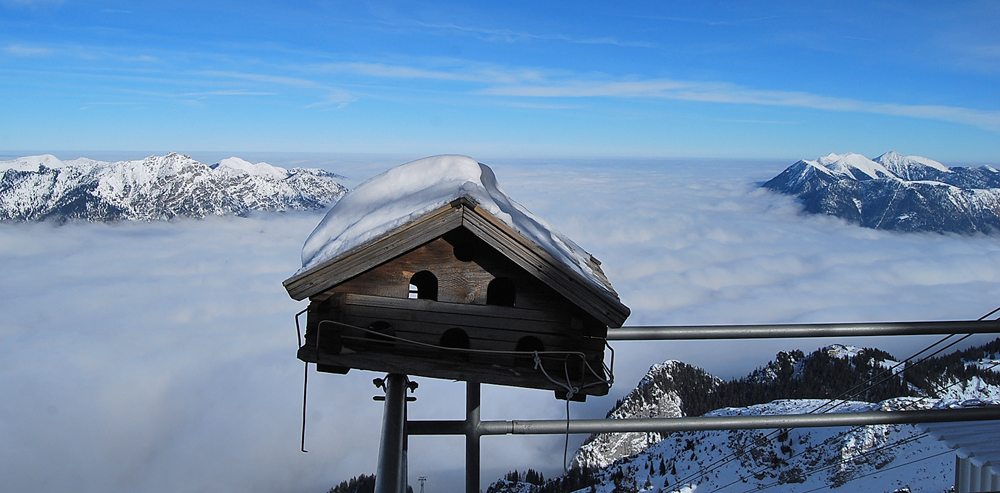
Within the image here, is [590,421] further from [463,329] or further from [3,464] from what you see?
[3,464]

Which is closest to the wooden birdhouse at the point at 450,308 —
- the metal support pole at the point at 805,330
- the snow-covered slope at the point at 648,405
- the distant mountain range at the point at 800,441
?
the metal support pole at the point at 805,330

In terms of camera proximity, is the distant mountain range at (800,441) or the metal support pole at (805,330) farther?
the distant mountain range at (800,441)

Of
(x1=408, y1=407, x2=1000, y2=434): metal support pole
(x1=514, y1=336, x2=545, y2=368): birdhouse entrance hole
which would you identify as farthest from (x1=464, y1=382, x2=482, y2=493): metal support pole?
(x1=514, y1=336, x2=545, y2=368): birdhouse entrance hole

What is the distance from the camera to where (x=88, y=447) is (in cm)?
19162

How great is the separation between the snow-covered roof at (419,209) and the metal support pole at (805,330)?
34cm

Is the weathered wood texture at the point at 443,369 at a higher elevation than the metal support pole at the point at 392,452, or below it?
higher

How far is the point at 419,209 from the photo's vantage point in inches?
117

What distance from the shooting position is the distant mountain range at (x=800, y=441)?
262 ft

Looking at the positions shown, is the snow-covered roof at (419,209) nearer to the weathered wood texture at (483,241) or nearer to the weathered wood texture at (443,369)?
the weathered wood texture at (483,241)

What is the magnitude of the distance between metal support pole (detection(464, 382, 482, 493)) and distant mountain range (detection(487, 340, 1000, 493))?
7693 centimetres

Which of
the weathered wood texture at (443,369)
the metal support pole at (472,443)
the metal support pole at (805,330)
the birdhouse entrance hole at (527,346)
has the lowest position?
the metal support pole at (472,443)

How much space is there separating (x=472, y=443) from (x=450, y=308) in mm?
761

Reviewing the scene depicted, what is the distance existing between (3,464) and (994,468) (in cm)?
23976

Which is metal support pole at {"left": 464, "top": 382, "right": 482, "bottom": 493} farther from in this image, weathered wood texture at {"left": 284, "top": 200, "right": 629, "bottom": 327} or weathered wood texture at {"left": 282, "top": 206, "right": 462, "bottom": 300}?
weathered wood texture at {"left": 282, "top": 206, "right": 462, "bottom": 300}
